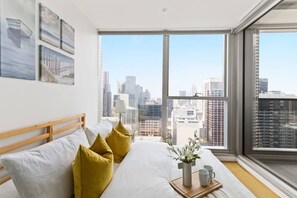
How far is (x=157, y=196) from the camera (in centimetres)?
133

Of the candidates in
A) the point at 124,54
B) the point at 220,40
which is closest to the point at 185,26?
the point at 220,40

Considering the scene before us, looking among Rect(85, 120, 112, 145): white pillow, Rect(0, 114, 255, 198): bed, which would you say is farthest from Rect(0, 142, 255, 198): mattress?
Rect(85, 120, 112, 145): white pillow

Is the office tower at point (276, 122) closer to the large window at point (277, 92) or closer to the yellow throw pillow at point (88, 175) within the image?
the large window at point (277, 92)

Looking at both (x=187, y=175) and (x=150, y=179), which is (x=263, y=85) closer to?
(x=187, y=175)

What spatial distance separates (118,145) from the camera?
2.21m

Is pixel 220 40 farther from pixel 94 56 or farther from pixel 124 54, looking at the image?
pixel 94 56

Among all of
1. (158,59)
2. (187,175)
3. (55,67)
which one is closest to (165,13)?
(158,59)

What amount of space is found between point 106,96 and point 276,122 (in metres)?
2.94

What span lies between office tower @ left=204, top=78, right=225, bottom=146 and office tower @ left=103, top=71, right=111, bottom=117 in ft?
6.26

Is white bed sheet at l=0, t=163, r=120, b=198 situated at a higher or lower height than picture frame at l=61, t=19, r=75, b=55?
lower

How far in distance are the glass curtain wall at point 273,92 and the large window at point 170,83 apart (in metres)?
0.53

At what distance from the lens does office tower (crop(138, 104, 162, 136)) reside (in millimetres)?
3877

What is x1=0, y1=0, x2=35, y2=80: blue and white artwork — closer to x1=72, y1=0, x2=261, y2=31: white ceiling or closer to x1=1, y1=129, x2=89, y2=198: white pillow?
x1=1, y1=129, x2=89, y2=198: white pillow

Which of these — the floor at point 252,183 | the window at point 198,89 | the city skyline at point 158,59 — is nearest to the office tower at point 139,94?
the city skyline at point 158,59
